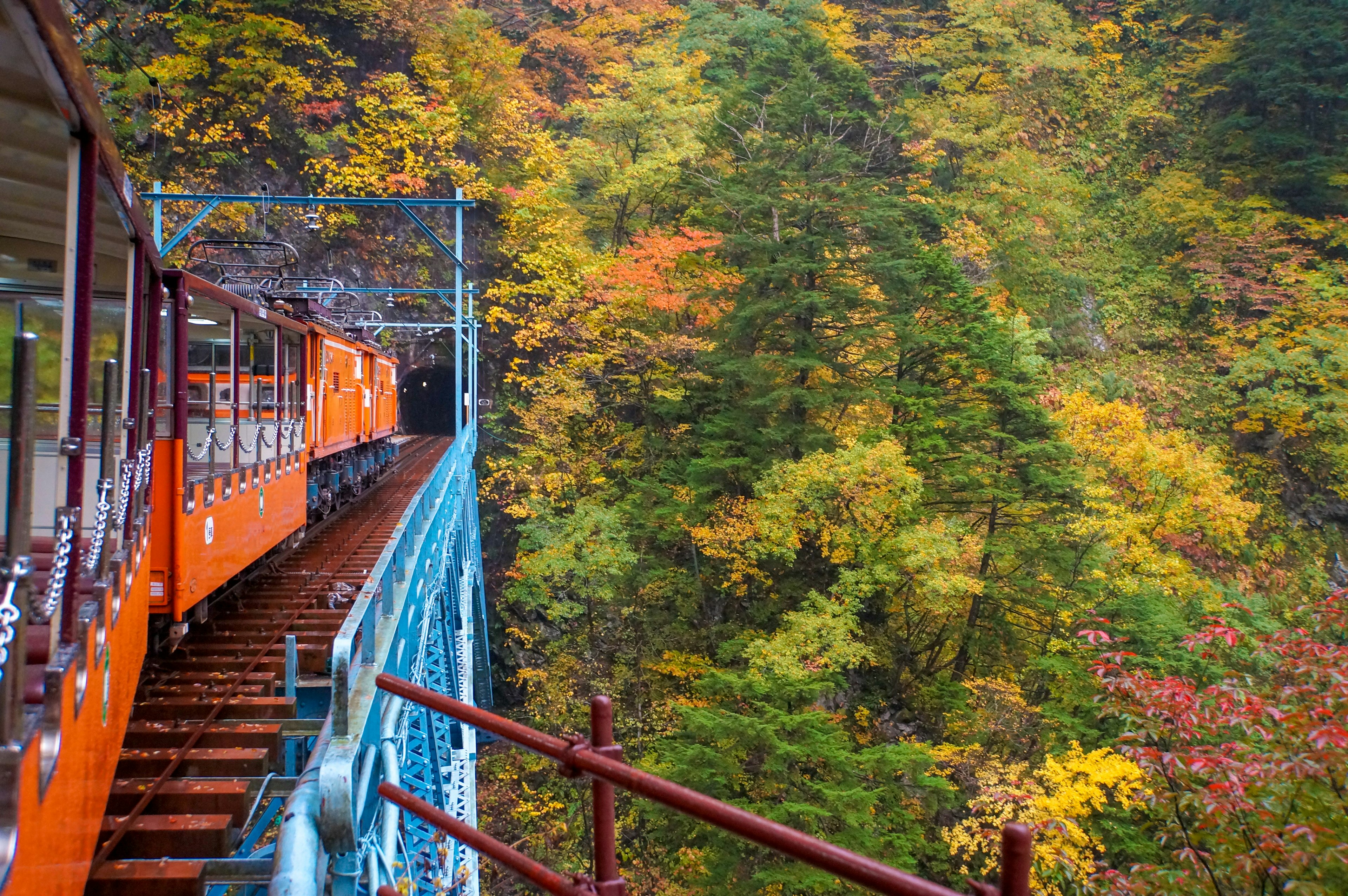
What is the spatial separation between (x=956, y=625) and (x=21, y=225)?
16319 millimetres

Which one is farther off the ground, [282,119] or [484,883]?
[282,119]

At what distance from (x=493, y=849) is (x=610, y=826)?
1.13ft

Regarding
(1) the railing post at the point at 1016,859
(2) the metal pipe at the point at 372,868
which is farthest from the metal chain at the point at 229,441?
(1) the railing post at the point at 1016,859

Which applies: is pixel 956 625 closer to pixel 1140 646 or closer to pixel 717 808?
pixel 1140 646

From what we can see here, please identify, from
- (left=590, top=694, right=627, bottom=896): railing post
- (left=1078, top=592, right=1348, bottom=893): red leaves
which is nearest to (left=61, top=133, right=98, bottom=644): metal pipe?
(left=590, top=694, right=627, bottom=896): railing post

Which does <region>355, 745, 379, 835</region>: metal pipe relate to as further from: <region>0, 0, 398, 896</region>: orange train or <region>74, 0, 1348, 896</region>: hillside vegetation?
<region>74, 0, 1348, 896</region>: hillside vegetation

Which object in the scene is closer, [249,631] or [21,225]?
[21,225]

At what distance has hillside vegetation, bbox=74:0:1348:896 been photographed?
11367mm

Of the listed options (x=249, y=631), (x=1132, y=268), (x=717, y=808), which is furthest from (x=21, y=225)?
(x=1132, y=268)

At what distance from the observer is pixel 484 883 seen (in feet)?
61.3

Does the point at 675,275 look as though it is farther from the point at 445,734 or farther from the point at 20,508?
the point at 20,508

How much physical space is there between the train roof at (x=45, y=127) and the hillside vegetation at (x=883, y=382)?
7280 millimetres

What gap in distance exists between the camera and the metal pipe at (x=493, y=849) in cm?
193

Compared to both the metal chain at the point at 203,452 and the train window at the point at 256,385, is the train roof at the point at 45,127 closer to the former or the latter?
the metal chain at the point at 203,452
